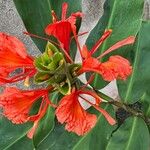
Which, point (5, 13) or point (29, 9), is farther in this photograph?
point (5, 13)

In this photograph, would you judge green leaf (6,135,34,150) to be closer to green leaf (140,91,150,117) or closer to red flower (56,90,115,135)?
green leaf (140,91,150,117)

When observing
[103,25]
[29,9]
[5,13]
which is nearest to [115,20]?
[103,25]

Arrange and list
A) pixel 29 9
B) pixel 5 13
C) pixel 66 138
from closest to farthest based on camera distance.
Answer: pixel 29 9 → pixel 66 138 → pixel 5 13

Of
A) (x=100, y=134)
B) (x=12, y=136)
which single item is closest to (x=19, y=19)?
(x=12, y=136)

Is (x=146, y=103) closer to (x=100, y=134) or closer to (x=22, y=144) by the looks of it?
(x=100, y=134)

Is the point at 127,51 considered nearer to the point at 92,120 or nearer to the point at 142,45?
the point at 142,45

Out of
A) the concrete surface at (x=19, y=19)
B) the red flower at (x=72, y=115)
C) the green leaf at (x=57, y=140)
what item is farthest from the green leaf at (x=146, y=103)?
the concrete surface at (x=19, y=19)

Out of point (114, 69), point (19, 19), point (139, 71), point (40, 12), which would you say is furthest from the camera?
point (19, 19)

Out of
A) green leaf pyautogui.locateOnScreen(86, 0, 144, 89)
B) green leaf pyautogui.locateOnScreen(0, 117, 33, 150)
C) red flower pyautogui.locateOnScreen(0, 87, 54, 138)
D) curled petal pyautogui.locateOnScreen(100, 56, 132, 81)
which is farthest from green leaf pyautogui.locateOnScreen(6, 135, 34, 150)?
curled petal pyautogui.locateOnScreen(100, 56, 132, 81)
